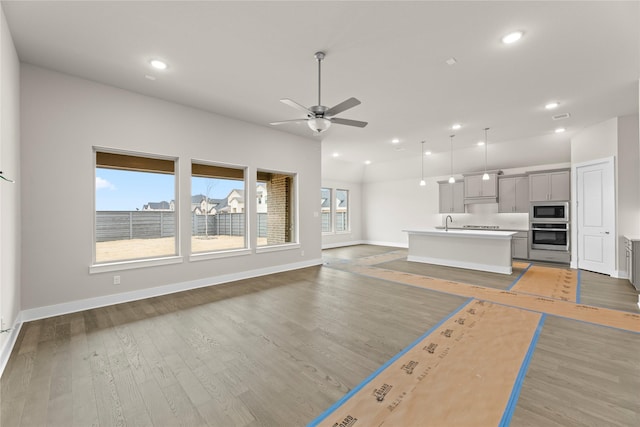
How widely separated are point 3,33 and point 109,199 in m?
2.29

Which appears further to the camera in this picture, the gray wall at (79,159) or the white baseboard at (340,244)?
the white baseboard at (340,244)

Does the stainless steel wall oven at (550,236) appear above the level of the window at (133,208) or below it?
below

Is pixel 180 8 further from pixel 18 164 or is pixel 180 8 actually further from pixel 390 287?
pixel 390 287

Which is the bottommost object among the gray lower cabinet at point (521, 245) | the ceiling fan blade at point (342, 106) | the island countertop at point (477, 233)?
the gray lower cabinet at point (521, 245)

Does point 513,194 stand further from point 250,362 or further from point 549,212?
point 250,362

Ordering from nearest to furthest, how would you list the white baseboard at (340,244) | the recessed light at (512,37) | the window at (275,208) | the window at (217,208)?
the recessed light at (512,37) < the window at (217,208) < the window at (275,208) < the white baseboard at (340,244)

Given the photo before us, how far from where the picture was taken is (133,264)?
4.18m

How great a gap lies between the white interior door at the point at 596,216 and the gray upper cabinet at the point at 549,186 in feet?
2.16

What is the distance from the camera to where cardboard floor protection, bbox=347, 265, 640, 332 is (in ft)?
10.9

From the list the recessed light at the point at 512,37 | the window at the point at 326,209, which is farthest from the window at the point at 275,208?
the recessed light at the point at 512,37

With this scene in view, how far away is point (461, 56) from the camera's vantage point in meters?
3.35

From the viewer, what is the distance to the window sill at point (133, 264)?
3.89m

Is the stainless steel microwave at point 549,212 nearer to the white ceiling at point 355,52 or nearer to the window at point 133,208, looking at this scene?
the white ceiling at point 355,52

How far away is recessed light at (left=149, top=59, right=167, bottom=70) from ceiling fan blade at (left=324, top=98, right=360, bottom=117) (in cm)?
221
